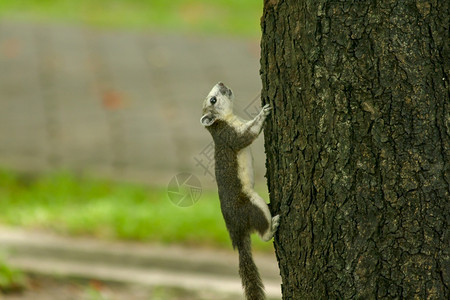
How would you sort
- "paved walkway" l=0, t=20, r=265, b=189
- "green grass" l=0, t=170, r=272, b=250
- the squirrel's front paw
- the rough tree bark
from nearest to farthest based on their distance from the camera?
the rough tree bark < the squirrel's front paw < "green grass" l=0, t=170, r=272, b=250 < "paved walkway" l=0, t=20, r=265, b=189

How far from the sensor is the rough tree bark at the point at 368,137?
293cm

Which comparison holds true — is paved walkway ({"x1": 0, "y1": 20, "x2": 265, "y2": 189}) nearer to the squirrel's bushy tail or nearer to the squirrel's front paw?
the squirrel's bushy tail

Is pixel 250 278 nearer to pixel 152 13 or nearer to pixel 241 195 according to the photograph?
pixel 241 195

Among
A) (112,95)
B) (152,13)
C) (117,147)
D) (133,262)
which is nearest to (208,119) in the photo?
(133,262)

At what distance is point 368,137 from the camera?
3.01m

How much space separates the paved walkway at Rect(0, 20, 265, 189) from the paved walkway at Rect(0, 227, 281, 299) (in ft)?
4.51

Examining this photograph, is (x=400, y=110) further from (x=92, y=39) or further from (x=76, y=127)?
(x=92, y=39)

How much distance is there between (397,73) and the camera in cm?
293

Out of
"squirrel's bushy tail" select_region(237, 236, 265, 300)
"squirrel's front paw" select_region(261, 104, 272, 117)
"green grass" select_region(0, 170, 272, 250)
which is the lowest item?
"squirrel's bushy tail" select_region(237, 236, 265, 300)

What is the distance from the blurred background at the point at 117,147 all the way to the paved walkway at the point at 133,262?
0.04 feet

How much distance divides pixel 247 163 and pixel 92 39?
25.8ft

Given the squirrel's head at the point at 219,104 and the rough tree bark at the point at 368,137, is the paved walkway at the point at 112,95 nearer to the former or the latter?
the squirrel's head at the point at 219,104

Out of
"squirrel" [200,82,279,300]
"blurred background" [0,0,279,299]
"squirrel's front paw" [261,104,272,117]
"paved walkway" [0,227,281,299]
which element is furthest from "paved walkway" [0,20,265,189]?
"squirrel's front paw" [261,104,272,117]

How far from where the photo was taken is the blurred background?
18.3 ft
